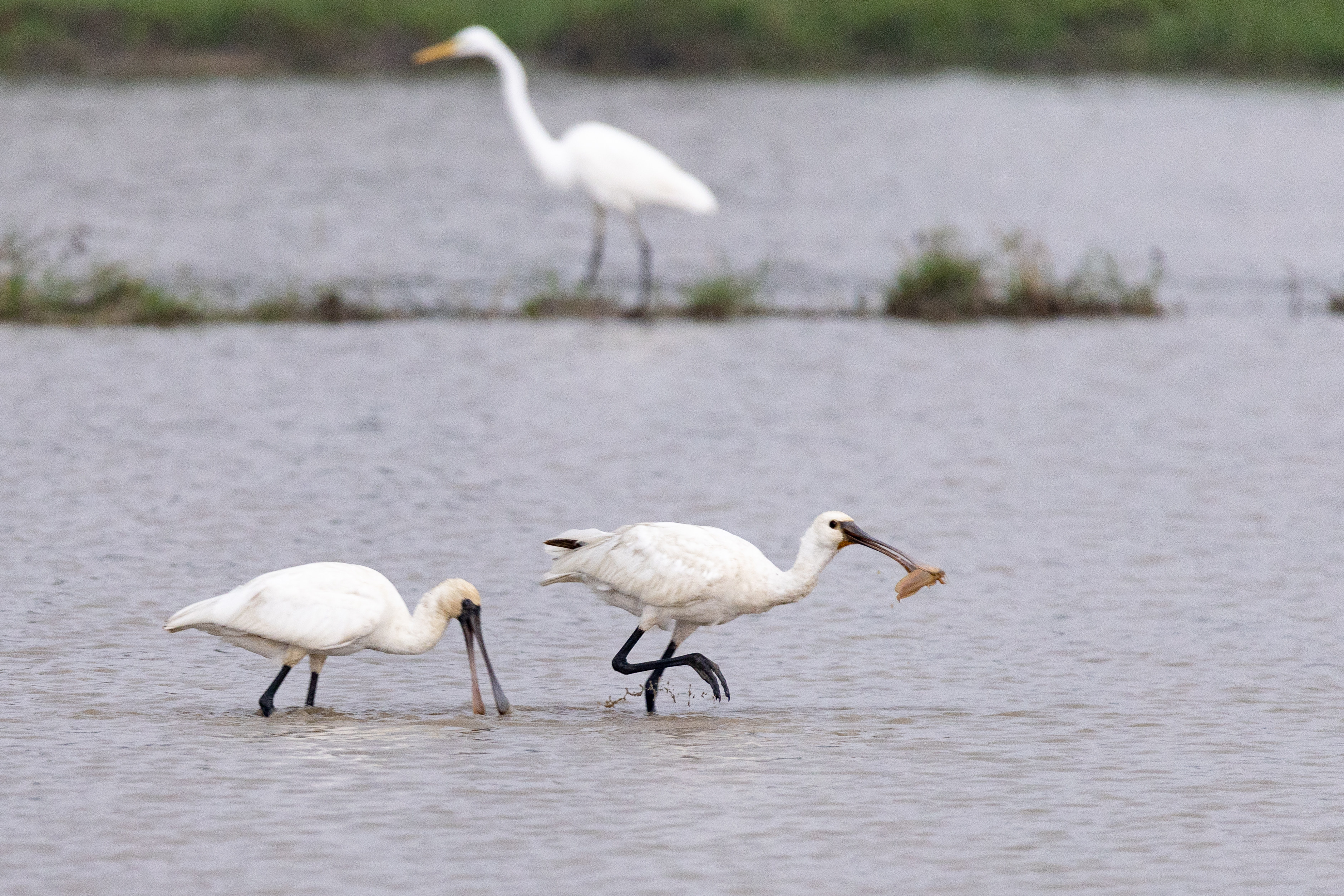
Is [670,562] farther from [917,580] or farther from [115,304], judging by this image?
[115,304]

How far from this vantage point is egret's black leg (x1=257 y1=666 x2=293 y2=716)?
8.26 metres

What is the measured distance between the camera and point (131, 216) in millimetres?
25719

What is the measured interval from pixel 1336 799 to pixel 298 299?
41.2 ft

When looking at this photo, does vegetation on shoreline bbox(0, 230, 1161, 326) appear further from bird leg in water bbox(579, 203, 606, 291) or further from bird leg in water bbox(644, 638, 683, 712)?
bird leg in water bbox(644, 638, 683, 712)

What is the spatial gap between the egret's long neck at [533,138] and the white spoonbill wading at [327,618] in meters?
12.4

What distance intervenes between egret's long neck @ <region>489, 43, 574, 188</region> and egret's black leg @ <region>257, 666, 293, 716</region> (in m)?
12.6

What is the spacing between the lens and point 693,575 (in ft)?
27.8

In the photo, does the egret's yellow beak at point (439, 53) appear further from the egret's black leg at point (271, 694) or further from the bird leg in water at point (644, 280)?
the egret's black leg at point (271, 694)

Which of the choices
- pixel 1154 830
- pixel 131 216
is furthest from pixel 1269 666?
pixel 131 216

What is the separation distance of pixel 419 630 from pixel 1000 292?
488 inches

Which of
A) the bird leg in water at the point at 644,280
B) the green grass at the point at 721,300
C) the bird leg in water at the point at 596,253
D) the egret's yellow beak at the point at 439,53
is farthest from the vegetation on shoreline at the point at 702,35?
the green grass at the point at 721,300

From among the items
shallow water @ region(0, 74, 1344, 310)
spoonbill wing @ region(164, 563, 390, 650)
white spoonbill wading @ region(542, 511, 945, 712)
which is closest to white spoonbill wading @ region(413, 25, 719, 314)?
shallow water @ region(0, 74, 1344, 310)

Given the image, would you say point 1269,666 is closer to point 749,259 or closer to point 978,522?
point 978,522

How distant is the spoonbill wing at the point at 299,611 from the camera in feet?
26.7
